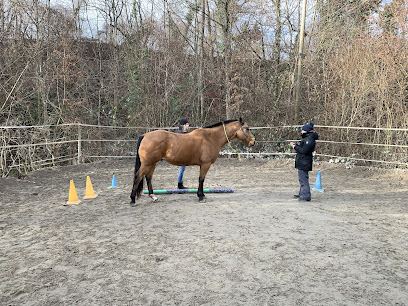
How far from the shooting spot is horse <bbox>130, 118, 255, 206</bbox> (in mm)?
5203

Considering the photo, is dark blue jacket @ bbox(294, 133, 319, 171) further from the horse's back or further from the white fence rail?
the white fence rail

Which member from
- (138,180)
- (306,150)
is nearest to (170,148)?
(138,180)

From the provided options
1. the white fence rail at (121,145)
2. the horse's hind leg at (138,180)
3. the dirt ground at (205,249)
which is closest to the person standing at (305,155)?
the dirt ground at (205,249)

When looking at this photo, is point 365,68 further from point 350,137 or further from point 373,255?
point 373,255

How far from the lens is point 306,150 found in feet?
18.1

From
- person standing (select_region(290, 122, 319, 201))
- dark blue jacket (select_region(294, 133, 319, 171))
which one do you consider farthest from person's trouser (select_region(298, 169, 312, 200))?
dark blue jacket (select_region(294, 133, 319, 171))

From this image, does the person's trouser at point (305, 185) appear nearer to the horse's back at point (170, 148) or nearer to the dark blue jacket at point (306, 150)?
the dark blue jacket at point (306, 150)

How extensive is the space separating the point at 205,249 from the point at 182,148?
2.38 meters

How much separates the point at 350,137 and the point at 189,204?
7.41 metres

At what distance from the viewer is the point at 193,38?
15375mm

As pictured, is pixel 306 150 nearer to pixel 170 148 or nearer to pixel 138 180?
pixel 170 148

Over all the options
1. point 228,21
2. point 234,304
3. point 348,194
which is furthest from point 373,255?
point 228,21

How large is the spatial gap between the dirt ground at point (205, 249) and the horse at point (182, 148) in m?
0.53

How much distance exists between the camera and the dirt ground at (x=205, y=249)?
2.50 meters
